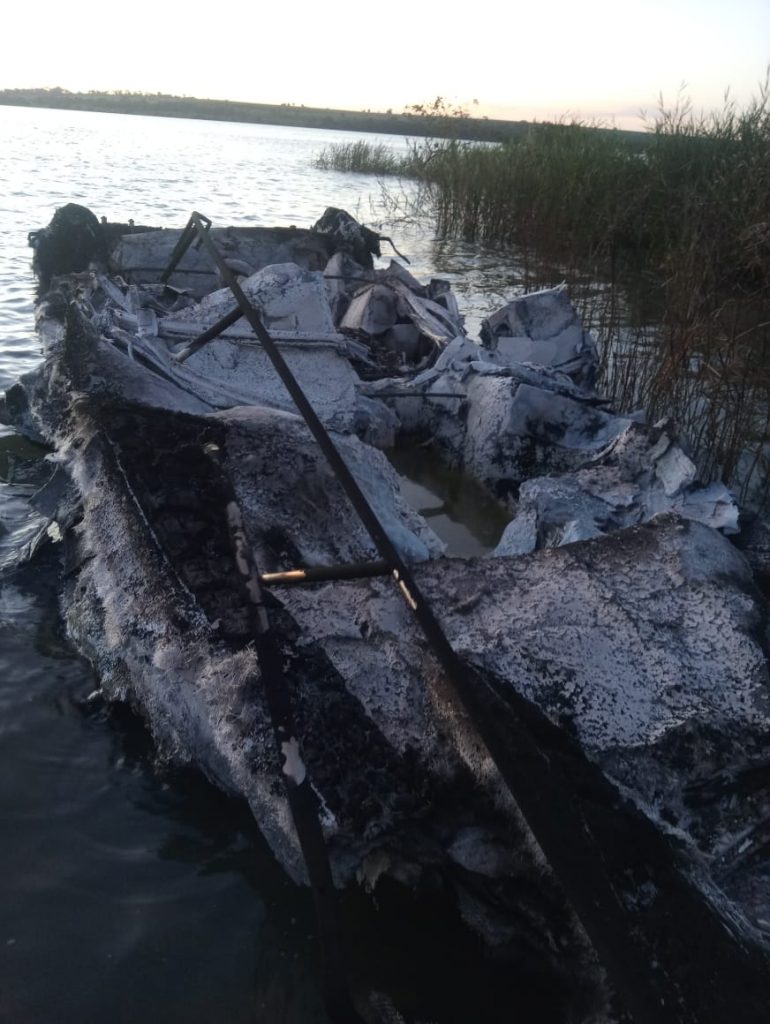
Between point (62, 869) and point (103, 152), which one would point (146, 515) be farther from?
point (103, 152)

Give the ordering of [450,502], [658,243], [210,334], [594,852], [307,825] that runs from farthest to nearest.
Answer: [658,243] < [450,502] < [210,334] < [594,852] < [307,825]

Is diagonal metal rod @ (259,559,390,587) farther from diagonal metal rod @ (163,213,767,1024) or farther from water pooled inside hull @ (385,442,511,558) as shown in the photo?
water pooled inside hull @ (385,442,511,558)

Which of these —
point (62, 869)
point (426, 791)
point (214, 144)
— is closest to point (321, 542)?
point (426, 791)

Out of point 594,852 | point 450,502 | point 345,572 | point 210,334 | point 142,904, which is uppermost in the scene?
point 345,572

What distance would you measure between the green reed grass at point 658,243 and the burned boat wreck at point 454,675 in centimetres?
143

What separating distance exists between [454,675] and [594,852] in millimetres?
383

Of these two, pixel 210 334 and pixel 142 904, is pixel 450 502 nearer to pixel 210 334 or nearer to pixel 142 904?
pixel 210 334

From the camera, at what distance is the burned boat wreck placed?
1.43 m

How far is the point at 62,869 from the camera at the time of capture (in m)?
1.91

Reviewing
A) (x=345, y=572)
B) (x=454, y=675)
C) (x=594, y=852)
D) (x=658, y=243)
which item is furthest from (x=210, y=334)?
(x=658, y=243)

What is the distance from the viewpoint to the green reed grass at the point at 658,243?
443cm

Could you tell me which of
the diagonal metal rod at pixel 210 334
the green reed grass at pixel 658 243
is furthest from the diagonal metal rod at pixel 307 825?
the green reed grass at pixel 658 243

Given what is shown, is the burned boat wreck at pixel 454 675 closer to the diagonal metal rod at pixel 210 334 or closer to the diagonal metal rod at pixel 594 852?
the diagonal metal rod at pixel 594 852

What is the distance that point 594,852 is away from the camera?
1391 mm
